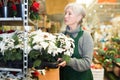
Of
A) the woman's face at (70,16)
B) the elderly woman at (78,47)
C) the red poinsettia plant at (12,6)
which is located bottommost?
the elderly woman at (78,47)

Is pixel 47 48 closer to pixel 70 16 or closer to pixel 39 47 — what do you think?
pixel 39 47

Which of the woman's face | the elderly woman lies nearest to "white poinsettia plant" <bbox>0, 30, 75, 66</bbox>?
the elderly woman

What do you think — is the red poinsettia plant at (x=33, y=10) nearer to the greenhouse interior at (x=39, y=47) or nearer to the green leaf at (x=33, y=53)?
the greenhouse interior at (x=39, y=47)

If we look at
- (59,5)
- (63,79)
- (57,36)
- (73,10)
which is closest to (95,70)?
(59,5)

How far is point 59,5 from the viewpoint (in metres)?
4.80

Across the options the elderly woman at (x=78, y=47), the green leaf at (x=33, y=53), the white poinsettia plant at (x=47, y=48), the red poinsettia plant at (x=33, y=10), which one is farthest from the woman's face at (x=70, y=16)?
the green leaf at (x=33, y=53)

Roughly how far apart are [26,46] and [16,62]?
147 mm

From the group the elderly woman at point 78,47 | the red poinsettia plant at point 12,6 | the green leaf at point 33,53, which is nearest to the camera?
the green leaf at point 33,53

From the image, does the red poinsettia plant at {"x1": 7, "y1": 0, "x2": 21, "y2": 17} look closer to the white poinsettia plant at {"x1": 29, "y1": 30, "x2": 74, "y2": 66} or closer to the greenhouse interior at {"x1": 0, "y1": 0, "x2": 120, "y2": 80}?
the greenhouse interior at {"x1": 0, "y1": 0, "x2": 120, "y2": 80}

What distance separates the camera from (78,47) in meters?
2.41

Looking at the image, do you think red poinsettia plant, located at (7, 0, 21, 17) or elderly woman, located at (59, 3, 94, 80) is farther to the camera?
elderly woman, located at (59, 3, 94, 80)

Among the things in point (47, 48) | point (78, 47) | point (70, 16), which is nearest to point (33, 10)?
point (70, 16)

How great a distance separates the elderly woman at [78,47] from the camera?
232 centimetres

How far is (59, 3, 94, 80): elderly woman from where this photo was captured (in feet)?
7.61
